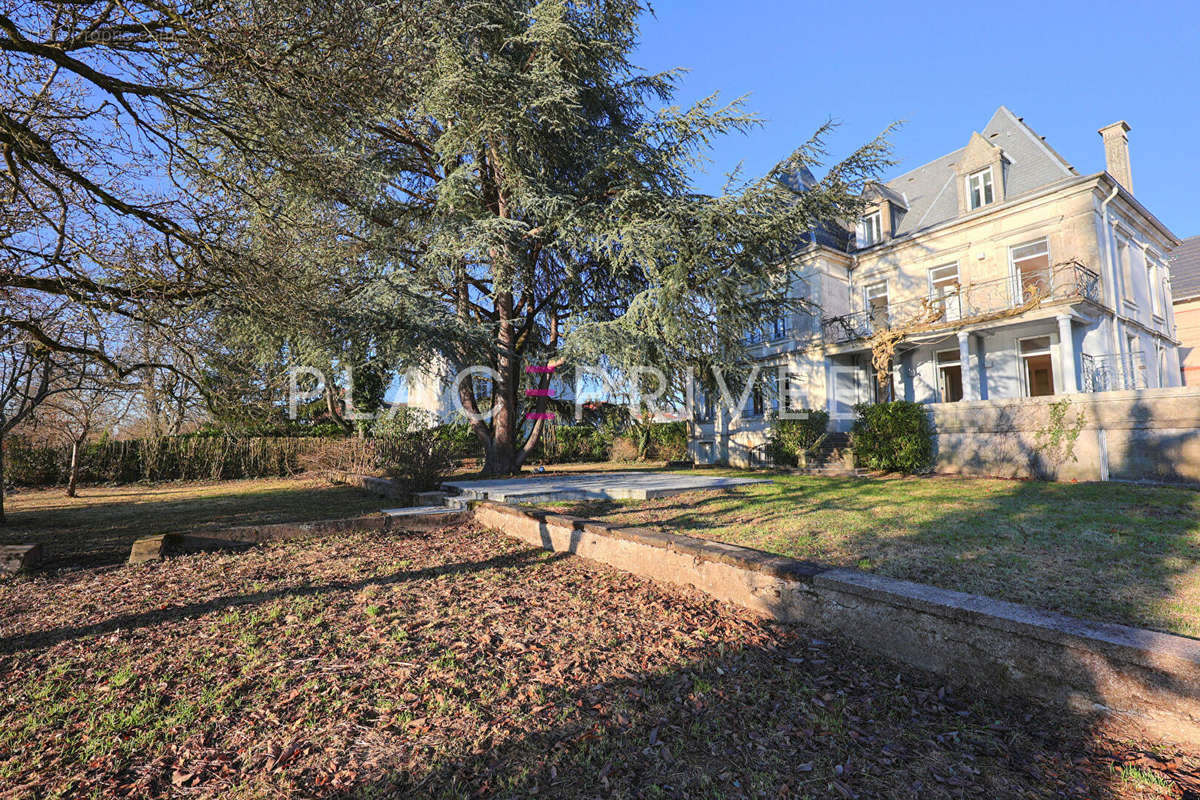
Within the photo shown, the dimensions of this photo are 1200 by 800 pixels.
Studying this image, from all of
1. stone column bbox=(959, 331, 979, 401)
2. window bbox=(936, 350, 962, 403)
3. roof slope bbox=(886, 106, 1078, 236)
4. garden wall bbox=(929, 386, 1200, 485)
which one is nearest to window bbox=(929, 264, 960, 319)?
stone column bbox=(959, 331, 979, 401)

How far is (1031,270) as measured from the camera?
53.3ft

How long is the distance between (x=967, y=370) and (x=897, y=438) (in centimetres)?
590

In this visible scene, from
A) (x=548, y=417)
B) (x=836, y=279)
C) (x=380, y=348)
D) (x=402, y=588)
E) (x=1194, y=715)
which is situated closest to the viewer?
(x=1194, y=715)

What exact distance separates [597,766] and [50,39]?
6.38 m

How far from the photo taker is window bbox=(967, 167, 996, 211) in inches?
668

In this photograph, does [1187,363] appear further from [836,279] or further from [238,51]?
[238,51]

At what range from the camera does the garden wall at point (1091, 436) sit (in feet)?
29.8

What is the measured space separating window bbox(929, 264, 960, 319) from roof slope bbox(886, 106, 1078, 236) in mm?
1652

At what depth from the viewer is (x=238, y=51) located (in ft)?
14.1

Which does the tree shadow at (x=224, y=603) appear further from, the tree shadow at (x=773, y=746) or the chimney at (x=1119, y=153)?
the chimney at (x=1119, y=153)

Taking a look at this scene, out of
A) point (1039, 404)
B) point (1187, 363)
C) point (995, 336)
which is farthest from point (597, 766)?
point (1187, 363)

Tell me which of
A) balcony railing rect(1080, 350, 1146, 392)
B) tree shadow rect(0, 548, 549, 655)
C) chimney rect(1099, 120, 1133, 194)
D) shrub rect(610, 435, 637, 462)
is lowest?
tree shadow rect(0, 548, 549, 655)

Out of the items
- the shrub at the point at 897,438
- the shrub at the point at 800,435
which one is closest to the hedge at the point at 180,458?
the shrub at the point at 800,435

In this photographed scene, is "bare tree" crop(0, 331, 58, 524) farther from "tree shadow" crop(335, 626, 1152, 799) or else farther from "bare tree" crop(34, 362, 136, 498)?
"tree shadow" crop(335, 626, 1152, 799)
